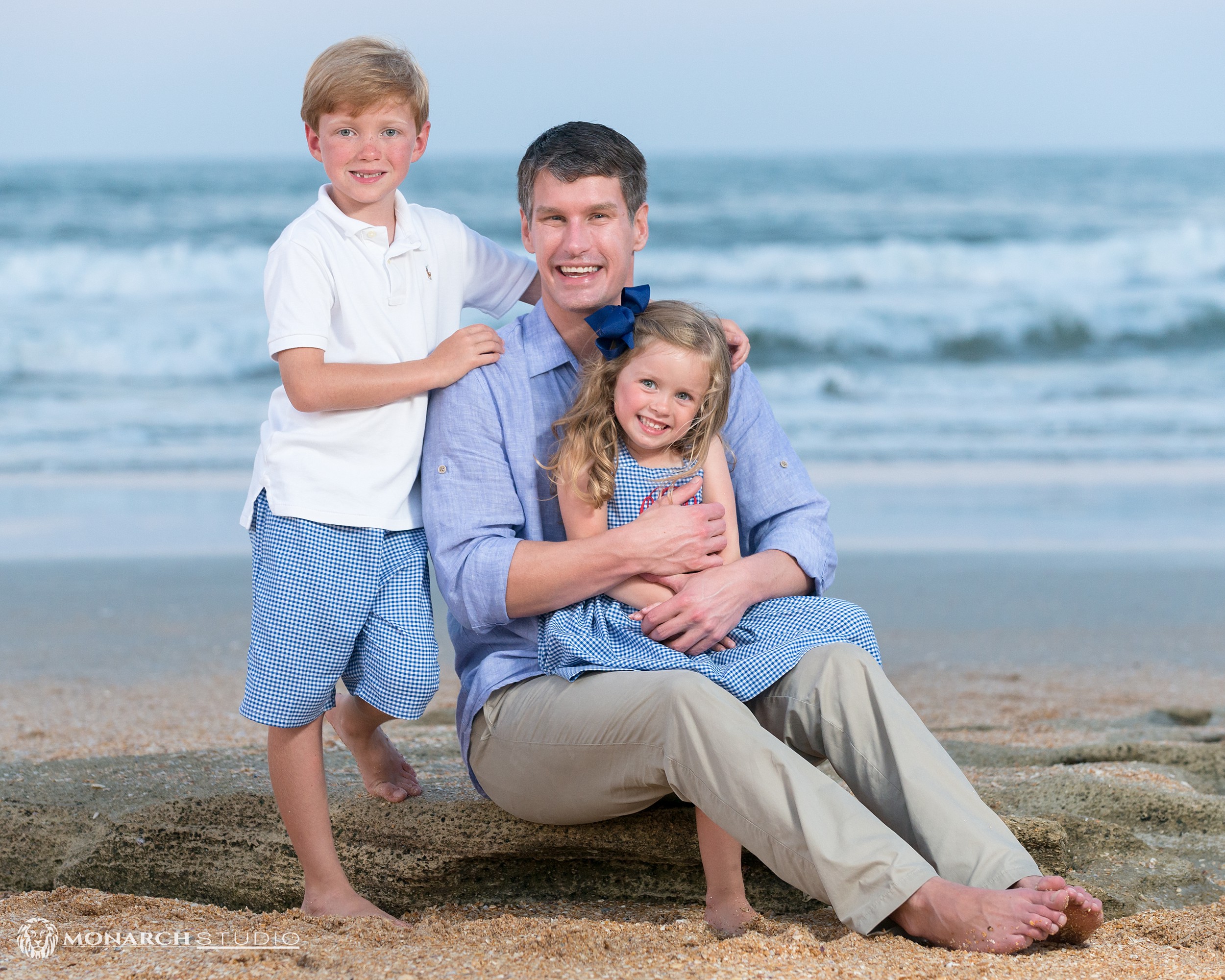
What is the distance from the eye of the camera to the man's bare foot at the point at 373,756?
9.36ft

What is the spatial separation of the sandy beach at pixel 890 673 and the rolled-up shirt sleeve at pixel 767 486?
0.83 m

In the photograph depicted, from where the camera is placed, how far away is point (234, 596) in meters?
5.63

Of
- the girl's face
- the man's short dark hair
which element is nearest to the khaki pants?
the girl's face

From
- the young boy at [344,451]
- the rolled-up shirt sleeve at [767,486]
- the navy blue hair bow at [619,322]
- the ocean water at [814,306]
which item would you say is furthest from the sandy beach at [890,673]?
the ocean water at [814,306]

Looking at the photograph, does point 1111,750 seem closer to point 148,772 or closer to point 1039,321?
point 148,772

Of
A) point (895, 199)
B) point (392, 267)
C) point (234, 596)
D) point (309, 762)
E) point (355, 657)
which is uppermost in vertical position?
point (895, 199)

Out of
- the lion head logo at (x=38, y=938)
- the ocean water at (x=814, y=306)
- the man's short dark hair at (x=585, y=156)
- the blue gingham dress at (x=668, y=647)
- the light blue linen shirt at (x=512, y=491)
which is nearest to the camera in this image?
the lion head logo at (x=38, y=938)

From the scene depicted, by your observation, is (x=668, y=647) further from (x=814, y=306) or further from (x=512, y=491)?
(x=814, y=306)

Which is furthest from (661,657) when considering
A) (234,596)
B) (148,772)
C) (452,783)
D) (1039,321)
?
(1039,321)

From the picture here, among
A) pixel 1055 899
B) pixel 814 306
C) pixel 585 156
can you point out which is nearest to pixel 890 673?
pixel 1055 899

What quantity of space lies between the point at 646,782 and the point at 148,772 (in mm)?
1641

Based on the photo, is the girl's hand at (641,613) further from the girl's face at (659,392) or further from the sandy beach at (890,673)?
the sandy beach at (890,673)

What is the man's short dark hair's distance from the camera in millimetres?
2682

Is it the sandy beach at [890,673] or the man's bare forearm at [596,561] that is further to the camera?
the man's bare forearm at [596,561]
